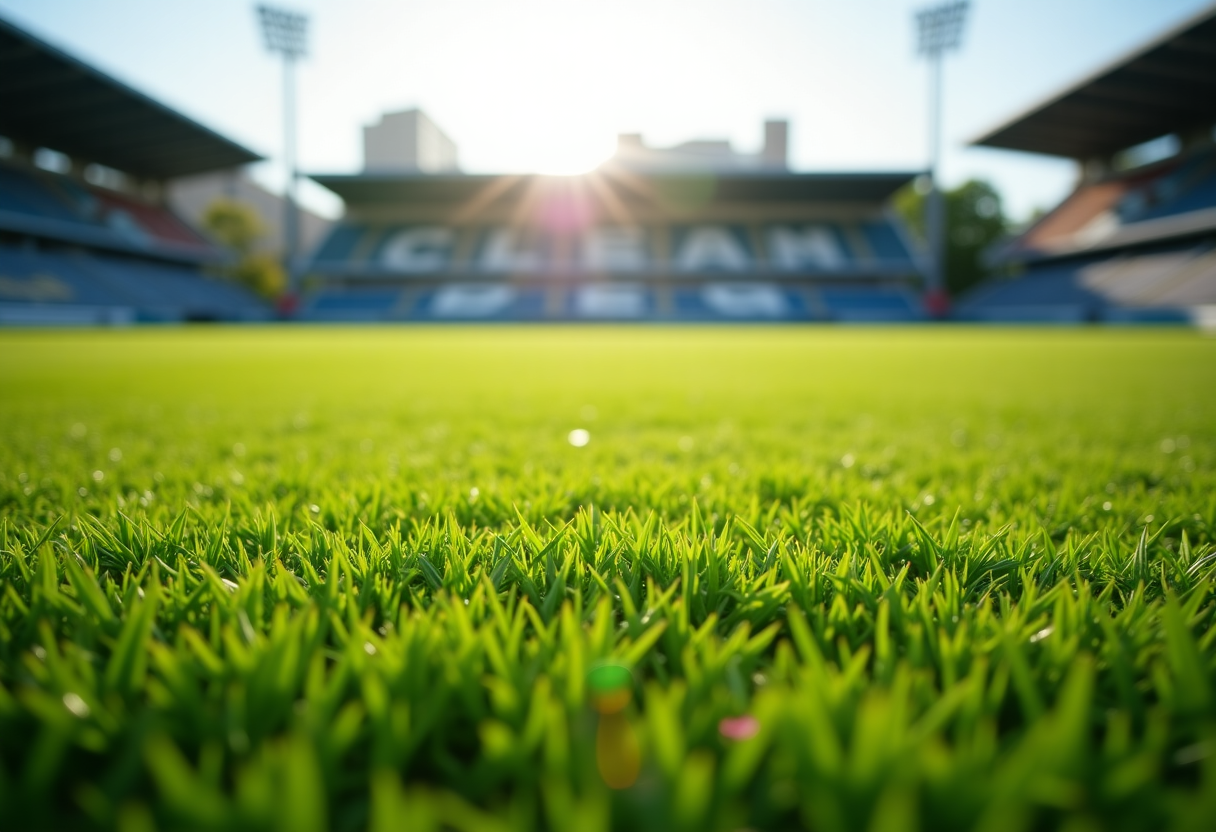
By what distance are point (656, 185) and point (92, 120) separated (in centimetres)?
2685

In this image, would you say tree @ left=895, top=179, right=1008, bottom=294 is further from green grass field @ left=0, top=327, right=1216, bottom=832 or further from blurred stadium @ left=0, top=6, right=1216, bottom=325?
green grass field @ left=0, top=327, right=1216, bottom=832

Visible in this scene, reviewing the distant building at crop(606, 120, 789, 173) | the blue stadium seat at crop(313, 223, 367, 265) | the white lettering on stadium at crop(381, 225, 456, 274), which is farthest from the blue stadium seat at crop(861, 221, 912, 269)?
the blue stadium seat at crop(313, 223, 367, 265)

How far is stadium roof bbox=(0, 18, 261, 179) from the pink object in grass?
3069 centimetres

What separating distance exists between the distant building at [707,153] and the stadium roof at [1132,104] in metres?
20.3

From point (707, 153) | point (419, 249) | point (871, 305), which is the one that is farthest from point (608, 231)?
point (707, 153)

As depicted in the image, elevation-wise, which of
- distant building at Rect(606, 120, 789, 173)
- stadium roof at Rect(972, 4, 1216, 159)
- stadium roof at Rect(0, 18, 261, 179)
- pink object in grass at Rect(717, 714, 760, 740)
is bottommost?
pink object in grass at Rect(717, 714, 760, 740)

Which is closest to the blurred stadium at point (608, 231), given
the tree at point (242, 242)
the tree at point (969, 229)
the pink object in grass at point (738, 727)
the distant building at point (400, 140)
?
the tree at point (242, 242)

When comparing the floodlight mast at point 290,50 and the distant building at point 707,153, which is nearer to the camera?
the floodlight mast at point 290,50

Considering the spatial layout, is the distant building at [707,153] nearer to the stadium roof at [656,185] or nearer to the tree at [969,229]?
the tree at [969,229]

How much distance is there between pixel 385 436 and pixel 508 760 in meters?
2.40

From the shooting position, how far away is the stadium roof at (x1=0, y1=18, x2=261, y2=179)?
22938 millimetres

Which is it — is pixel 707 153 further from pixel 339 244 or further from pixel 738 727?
pixel 738 727

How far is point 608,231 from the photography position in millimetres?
38906

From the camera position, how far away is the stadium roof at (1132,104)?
2244 cm
